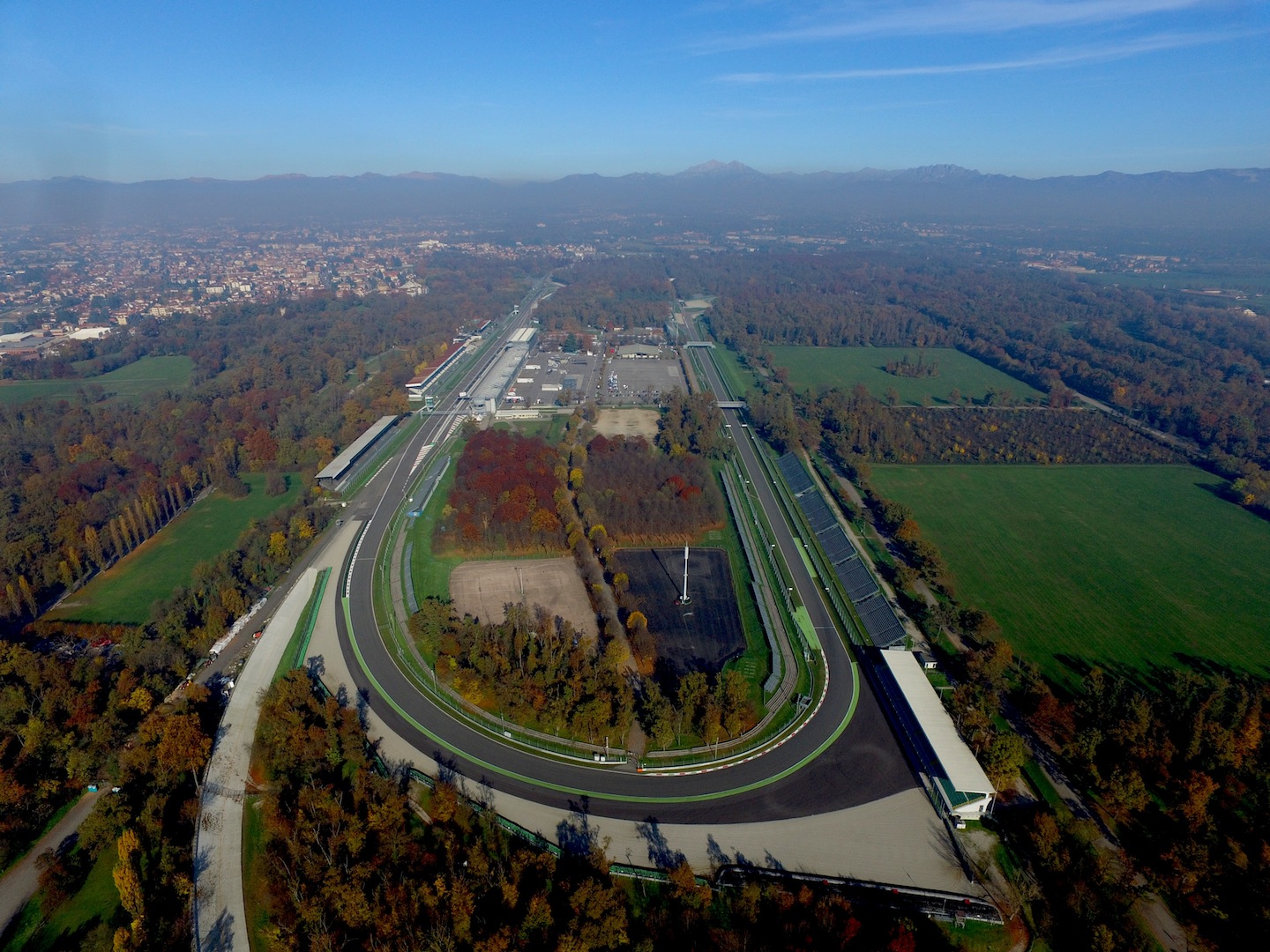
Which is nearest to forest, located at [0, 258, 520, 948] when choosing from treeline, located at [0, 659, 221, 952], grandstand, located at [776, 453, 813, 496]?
treeline, located at [0, 659, 221, 952]

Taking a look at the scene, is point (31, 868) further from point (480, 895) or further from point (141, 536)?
point (141, 536)

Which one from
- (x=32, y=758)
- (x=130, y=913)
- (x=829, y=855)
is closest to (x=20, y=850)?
(x=32, y=758)

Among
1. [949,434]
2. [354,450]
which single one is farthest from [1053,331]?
[354,450]

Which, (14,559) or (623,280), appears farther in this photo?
(623,280)

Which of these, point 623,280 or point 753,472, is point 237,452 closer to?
point 753,472

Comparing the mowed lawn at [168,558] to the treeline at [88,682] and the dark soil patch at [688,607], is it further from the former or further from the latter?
the dark soil patch at [688,607]

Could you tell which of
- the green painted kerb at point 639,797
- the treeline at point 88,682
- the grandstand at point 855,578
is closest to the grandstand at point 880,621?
the grandstand at point 855,578
